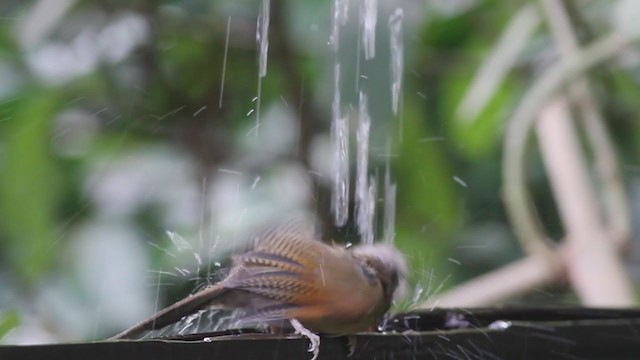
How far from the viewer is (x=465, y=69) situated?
5.28 feet

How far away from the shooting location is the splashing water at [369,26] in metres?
1.35

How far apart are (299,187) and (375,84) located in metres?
0.15

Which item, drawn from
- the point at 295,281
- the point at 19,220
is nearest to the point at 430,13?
the point at 19,220

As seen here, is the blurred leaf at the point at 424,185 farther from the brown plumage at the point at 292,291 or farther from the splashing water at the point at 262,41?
the brown plumage at the point at 292,291

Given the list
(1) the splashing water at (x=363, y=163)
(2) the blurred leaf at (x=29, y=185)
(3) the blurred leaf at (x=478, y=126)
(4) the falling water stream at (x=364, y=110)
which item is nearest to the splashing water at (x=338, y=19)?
(4) the falling water stream at (x=364, y=110)

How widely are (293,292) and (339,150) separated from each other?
62 centimetres

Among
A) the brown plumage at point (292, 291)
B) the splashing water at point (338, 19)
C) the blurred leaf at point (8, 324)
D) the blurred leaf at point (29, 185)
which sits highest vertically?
the splashing water at point (338, 19)

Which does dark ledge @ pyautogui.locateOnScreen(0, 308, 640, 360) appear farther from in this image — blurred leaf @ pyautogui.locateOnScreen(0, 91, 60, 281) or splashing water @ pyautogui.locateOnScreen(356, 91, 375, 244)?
blurred leaf @ pyautogui.locateOnScreen(0, 91, 60, 281)

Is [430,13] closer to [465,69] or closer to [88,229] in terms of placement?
[465,69]

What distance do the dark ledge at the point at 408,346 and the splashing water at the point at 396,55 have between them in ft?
2.03

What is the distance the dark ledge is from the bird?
22mm

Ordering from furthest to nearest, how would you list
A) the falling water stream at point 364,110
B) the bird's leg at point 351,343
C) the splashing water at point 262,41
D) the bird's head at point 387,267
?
the splashing water at point 262,41 → the falling water stream at point 364,110 → the bird's head at point 387,267 → the bird's leg at point 351,343

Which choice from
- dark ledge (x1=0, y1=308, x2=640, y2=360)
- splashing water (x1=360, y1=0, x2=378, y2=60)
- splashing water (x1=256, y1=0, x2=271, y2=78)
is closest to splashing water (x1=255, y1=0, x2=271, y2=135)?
splashing water (x1=256, y1=0, x2=271, y2=78)

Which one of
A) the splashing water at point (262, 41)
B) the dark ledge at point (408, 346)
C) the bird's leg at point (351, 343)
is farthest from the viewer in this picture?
the splashing water at point (262, 41)
